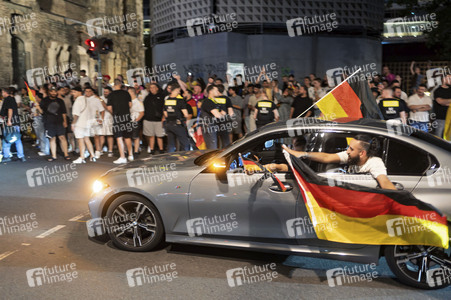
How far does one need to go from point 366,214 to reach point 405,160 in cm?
68

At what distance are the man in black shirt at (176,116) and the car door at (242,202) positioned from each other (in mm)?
5886

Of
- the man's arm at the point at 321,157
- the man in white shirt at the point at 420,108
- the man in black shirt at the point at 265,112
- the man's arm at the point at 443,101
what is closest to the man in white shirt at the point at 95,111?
the man in black shirt at the point at 265,112

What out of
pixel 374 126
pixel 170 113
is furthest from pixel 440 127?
pixel 374 126

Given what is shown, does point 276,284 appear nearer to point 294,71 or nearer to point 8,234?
point 8,234

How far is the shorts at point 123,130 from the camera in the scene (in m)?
11.7

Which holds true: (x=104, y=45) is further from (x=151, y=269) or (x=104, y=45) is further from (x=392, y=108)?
(x=151, y=269)

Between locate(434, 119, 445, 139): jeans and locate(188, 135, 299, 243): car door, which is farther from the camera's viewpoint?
locate(434, 119, 445, 139): jeans

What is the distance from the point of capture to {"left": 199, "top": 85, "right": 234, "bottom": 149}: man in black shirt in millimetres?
10102

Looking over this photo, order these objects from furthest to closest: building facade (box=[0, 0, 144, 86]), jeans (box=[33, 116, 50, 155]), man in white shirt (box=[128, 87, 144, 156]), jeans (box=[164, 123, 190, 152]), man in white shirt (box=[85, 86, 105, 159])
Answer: building facade (box=[0, 0, 144, 86])
jeans (box=[33, 116, 50, 155])
man in white shirt (box=[128, 87, 144, 156])
man in white shirt (box=[85, 86, 105, 159])
jeans (box=[164, 123, 190, 152])

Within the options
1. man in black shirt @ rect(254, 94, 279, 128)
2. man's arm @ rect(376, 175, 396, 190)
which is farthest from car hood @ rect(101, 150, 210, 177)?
man in black shirt @ rect(254, 94, 279, 128)

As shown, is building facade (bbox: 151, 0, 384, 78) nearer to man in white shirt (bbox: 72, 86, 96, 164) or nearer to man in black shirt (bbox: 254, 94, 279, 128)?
man in white shirt (bbox: 72, 86, 96, 164)

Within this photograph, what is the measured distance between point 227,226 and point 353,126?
1594 mm

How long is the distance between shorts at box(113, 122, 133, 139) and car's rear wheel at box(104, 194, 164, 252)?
260 inches

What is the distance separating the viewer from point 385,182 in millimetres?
4312
